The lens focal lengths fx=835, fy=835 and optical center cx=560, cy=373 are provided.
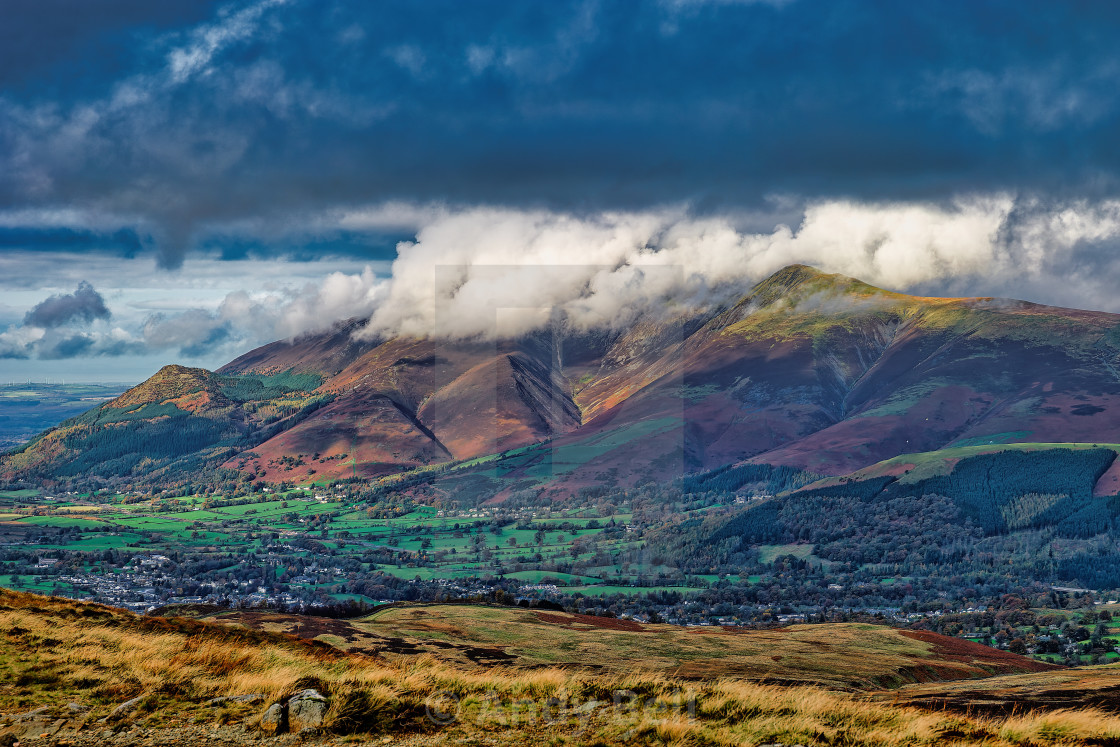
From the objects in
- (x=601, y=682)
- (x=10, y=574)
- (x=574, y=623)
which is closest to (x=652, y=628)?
(x=574, y=623)

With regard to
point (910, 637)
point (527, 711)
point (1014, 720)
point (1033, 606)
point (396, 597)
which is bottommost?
point (1033, 606)

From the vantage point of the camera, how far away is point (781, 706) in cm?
2261

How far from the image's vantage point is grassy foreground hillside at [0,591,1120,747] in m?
19.7

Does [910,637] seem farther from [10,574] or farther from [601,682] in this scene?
[10,574]

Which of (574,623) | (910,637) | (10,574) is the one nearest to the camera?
(574,623)

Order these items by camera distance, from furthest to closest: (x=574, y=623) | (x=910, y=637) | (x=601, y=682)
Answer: (x=910, y=637) → (x=574, y=623) → (x=601, y=682)

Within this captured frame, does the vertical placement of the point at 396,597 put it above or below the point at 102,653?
below

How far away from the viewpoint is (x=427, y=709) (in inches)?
841

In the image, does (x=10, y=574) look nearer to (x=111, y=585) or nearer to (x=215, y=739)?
(x=111, y=585)

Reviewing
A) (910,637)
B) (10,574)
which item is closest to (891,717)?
(910,637)

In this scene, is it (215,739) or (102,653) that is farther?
(102,653)

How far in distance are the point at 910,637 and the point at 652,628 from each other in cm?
2520

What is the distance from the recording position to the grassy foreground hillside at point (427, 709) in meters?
19.7

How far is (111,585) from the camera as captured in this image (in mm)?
177875
